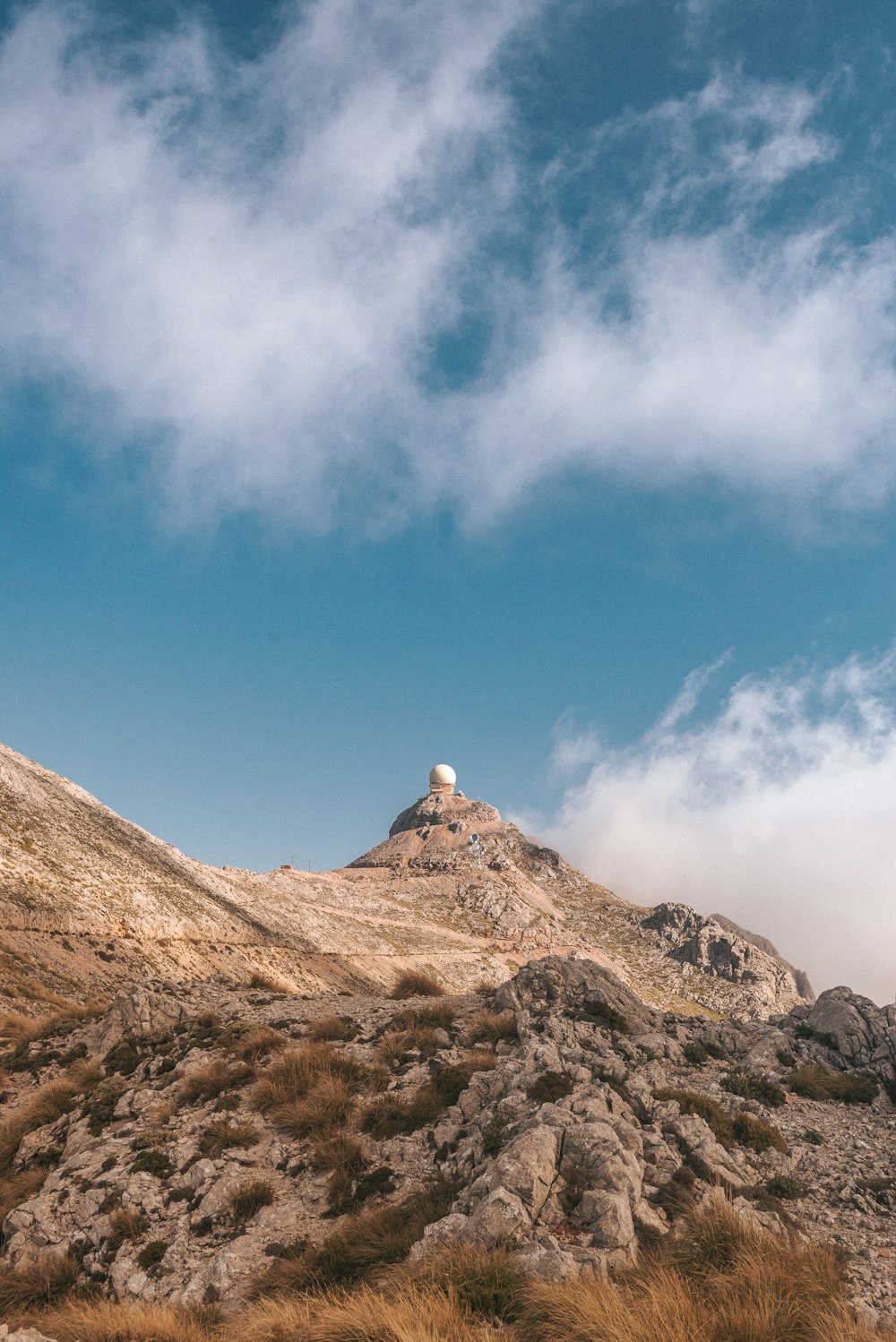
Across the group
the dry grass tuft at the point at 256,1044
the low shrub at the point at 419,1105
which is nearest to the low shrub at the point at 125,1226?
the low shrub at the point at 419,1105

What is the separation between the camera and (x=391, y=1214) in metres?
10.9

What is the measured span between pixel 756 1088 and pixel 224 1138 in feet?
39.2

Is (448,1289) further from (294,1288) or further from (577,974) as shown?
(577,974)

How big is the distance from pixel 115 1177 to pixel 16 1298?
7.81ft

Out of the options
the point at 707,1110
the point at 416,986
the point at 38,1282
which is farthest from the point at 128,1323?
the point at 416,986

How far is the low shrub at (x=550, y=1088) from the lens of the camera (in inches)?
520

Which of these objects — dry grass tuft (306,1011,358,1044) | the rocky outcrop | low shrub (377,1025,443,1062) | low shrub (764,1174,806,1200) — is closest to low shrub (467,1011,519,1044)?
low shrub (377,1025,443,1062)

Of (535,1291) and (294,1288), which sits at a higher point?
(535,1291)

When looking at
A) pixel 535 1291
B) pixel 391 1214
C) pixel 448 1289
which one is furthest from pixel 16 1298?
pixel 535 1291

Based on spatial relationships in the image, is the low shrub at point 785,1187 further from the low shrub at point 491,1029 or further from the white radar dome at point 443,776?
the white radar dome at point 443,776

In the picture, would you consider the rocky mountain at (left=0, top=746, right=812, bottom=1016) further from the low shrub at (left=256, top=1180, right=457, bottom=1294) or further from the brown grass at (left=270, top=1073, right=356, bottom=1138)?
the low shrub at (left=256, top=1180, right=457, bottom=1294)

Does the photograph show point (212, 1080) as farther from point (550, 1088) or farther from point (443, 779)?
point (443, 779)

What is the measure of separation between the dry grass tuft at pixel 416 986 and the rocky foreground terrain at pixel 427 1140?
501 centimetres

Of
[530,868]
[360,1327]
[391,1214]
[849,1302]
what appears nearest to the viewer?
[360,1327]
